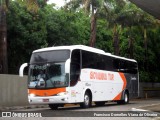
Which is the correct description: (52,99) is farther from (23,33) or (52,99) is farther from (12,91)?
(23,33)

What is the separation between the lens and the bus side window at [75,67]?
1986 cm

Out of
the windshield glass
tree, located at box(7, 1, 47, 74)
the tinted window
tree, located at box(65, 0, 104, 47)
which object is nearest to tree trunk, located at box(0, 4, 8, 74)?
tree, located at box(7, 1, 47, 74)

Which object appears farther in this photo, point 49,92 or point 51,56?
point 51,56

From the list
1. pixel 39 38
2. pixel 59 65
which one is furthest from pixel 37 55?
pixel 39 38

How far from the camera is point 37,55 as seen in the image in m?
20.5

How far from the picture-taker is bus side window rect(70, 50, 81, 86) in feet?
65.2

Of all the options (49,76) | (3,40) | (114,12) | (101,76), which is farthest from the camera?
(114,12)

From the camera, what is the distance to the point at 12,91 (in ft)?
79.6

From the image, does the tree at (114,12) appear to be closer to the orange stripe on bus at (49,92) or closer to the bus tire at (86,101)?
the bus tire at (86,101)

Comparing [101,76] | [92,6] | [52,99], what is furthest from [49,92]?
[92,6]

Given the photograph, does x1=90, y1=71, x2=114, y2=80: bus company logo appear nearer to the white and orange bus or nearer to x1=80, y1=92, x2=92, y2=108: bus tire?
the white and orange bus

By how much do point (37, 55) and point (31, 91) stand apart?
2.03m

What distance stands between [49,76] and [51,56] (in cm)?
119

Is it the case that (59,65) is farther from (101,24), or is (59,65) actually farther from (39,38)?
(101,24)
